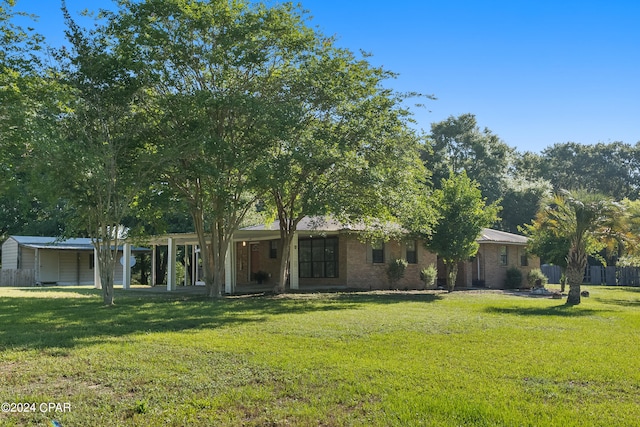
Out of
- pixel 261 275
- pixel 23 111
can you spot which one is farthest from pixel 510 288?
pixel 23 111

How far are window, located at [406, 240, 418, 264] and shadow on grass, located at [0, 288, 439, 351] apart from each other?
29.1 ft

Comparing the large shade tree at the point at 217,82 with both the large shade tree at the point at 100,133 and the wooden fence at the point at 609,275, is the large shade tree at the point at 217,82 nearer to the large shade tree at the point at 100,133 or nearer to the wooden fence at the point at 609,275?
the large shade tree at the point at 100,133

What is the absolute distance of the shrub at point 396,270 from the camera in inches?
965

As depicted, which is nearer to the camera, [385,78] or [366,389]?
[366,389]

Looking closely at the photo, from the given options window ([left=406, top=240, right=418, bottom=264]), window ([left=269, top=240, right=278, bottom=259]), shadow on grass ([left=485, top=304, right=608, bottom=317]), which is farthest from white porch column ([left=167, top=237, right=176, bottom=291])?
shadow on grass ([left=485, top=304, right=608, bottom=317])

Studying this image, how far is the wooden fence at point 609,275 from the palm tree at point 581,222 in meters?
18.3

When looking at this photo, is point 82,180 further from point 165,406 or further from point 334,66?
point 165,406

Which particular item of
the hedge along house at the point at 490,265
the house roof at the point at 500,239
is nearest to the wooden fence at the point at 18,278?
the hedge along house at the point at 490,265

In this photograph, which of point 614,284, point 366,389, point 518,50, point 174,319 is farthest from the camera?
point 614,284

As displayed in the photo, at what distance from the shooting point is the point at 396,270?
24.5 m

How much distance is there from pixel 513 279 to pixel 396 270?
23.9 feet

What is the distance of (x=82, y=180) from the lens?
1384 centimetres

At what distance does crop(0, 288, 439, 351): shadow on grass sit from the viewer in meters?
9.59

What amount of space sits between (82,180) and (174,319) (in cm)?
441
